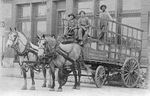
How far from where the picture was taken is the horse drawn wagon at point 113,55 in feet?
43.7

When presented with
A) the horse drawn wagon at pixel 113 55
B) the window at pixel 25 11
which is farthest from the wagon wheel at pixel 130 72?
the window at pixel 25 11

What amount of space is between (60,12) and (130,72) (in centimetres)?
840

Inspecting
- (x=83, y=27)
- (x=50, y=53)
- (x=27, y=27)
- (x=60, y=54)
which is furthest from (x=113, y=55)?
(x=27, y=27)

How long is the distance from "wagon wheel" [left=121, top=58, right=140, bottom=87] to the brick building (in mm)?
2607

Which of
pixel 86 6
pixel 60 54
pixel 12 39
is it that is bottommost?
pixel 60 54

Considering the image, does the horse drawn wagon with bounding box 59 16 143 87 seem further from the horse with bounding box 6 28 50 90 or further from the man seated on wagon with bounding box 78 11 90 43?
the horse with bounding box 6 28 50 90

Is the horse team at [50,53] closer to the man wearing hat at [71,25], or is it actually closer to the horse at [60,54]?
the horse at [60,54]

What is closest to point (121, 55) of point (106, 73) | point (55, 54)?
point (106, 73)

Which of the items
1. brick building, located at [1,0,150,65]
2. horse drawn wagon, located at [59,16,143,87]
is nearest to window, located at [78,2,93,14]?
brick building, located at [1,0,150,65]

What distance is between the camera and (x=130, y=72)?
14.3 meters

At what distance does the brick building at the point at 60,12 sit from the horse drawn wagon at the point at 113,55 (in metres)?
2.63

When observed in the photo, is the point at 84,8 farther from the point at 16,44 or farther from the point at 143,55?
the point at 16,44

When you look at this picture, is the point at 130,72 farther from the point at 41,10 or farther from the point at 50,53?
the point at 41,10

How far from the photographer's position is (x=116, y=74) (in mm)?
15406
